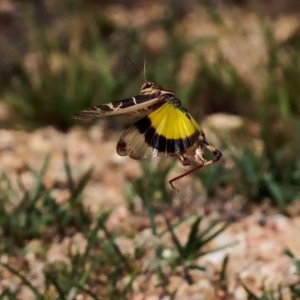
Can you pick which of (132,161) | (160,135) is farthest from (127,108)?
(132,161)

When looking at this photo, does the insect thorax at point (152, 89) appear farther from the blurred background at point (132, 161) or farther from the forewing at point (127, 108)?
the blurred background at point (132, 161)

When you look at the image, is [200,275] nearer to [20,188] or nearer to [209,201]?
[209,201]

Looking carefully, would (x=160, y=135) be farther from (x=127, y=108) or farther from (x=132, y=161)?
(x=132, y=161)

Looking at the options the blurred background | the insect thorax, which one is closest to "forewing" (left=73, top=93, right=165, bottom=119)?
the insect thorax

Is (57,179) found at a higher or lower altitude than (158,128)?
higher

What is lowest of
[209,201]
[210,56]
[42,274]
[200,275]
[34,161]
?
[200,275]

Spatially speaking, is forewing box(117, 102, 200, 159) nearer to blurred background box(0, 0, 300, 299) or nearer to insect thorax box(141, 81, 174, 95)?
insect thorax box(141, 81, 174, 95)

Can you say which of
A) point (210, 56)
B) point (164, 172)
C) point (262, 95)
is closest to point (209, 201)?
point (164, 172)
